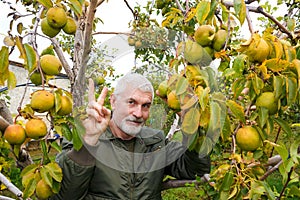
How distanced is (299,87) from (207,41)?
29 cm

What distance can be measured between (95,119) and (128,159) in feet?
1.67

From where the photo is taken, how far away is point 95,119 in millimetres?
1073

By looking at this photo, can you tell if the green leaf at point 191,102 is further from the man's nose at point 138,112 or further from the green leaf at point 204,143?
the man's nose at point 138,112

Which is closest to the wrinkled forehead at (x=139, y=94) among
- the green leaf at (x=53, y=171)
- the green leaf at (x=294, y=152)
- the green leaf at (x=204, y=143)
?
the green leaf at (x=204, y=143)

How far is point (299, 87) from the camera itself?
2.98ft

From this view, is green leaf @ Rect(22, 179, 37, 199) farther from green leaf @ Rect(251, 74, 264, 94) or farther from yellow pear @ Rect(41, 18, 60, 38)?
green leaf @ Rect(251, 74, 264, 94)

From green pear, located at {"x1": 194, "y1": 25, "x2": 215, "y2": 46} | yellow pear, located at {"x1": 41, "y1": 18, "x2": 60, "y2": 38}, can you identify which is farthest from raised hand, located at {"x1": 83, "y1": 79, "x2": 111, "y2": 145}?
green pear, located at {"x1": 194, "y1": 25, "x2": 215, "y2": 46}

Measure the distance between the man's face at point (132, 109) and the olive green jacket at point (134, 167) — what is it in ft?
0.36

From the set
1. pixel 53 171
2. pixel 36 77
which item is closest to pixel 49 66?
pixel 36 77

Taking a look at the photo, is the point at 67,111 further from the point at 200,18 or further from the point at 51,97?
the point at 200,18

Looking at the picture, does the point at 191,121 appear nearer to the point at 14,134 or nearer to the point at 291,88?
the point at 291,88

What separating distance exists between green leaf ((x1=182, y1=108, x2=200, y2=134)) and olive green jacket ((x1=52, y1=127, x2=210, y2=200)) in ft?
1.66

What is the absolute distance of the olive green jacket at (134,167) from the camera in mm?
1486

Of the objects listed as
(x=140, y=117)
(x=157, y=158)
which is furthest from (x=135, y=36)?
(x=157, y=158)
